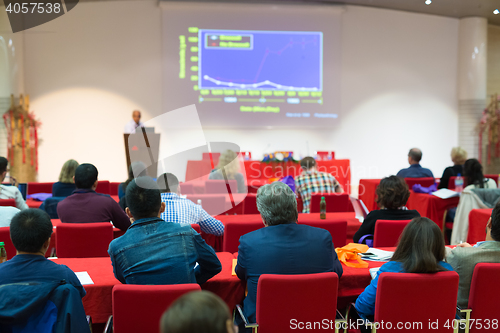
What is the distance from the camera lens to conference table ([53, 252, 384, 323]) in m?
2.15

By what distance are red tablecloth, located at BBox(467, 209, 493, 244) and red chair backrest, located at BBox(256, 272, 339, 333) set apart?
276cm

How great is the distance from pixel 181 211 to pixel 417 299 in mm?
1804

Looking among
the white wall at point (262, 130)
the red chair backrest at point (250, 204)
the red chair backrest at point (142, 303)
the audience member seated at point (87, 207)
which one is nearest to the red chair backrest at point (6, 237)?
the audience member seated at point (87, 207)

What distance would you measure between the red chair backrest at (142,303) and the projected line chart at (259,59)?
8.06 metres

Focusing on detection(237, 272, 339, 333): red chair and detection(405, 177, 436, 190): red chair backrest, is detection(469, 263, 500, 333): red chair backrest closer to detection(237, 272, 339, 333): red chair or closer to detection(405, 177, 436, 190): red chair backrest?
detection(237, 272, 339, 333): red chair

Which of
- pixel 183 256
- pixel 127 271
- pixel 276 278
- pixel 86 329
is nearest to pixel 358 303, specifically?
pixel 276 278

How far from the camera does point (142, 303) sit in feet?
5.68

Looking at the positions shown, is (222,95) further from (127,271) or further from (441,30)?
(127,271)

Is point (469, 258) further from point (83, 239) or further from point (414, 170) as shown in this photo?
point (414, 170)

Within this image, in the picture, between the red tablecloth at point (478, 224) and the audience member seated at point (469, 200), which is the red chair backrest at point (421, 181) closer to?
the audience member seated at point (469, 200)

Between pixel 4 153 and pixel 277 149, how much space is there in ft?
18.8

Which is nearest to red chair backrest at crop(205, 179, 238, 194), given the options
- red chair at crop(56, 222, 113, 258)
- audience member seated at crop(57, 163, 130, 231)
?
audience member seated at crop(57, 163, 130, 231)

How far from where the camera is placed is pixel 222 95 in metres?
9.52

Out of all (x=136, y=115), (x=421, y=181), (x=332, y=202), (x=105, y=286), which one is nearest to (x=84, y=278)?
(x=105, y=286)
